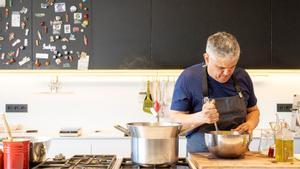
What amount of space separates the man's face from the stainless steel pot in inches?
19.3

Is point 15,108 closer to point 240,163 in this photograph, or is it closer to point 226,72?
point 226,72

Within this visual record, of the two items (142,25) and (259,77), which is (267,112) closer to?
(259,77)

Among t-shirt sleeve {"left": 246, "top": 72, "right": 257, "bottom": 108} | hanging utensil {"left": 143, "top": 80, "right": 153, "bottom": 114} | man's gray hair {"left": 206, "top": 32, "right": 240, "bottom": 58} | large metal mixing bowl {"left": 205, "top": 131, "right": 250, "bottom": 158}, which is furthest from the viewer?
hanging utensil {"left": 143, "top": 80, "right": 153, "bottom": 114}

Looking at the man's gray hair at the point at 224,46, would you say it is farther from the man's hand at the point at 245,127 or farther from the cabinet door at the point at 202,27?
the cabinet door at the point at 202,27

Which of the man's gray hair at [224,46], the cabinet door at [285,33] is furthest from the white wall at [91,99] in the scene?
the man's gray hair at [224,46]

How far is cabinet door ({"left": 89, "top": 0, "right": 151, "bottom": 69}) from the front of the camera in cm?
370

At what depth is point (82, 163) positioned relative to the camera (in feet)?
6.14

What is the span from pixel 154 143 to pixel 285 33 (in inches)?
95.3

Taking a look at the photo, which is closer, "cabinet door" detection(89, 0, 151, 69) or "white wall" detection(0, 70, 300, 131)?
"cabinet door" detection(89, 0, 151, 69)

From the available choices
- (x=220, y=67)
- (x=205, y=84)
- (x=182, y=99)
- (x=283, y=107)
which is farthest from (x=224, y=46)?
(x=283, y=107)

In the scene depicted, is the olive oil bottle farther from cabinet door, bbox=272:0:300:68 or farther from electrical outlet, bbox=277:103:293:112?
electrical outlet, bbox=277:103:293:112

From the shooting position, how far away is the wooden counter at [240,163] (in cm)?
176

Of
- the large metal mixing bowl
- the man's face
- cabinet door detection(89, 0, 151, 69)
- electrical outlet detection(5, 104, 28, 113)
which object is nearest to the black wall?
cabinet door detection(89, 0, 151, 69)

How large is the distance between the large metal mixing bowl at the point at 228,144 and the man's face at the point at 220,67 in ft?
1.26
